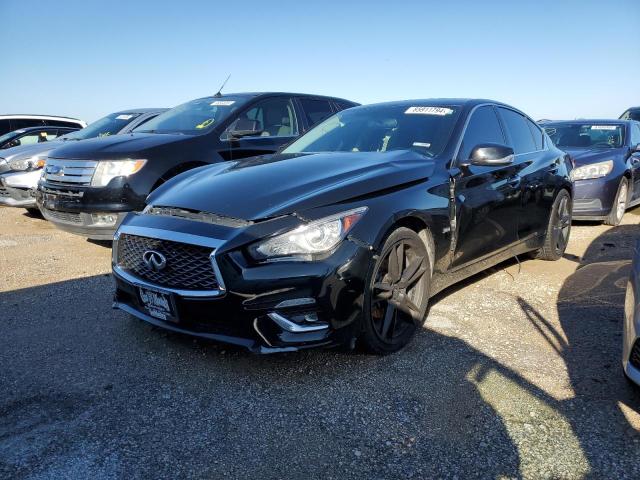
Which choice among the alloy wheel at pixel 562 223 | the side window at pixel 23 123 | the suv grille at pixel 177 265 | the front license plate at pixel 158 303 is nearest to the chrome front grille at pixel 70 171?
the suv grille at pixel 177 265

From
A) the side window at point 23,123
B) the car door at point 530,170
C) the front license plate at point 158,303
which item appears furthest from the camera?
the side window at point 23,123

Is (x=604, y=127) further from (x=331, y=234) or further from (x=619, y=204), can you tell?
(x=331, y=234)

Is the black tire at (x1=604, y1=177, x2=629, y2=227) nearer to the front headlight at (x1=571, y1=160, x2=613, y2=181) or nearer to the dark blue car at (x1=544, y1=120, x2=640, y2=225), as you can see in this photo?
the dark blue car at (x1=544, y1=120, x2=640, y2=225)

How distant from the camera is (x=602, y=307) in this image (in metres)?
3.93

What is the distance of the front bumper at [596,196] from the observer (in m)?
6.84

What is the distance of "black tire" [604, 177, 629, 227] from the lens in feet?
22.9

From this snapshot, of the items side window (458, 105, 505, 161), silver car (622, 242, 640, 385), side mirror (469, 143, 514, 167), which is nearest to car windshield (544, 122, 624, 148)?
side window (458, 105, 505, 161)

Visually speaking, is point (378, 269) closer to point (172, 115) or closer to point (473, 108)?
point (473, 108)

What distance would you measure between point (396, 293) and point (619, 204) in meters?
5.49

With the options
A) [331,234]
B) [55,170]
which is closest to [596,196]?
[331,234]

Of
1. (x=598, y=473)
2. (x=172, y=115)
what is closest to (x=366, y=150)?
(x=598, y=473)

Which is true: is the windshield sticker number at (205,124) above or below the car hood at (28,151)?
above

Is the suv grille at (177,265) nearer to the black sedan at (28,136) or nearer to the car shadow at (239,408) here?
the car shadow at (239,408)

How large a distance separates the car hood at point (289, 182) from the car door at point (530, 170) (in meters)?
1.35
